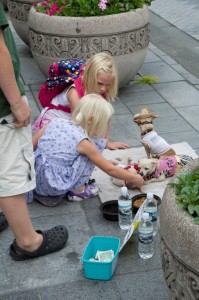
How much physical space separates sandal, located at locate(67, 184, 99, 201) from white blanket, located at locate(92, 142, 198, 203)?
5cm

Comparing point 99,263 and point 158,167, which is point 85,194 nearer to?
point 158,167

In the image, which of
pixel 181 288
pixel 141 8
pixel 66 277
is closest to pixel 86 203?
pixel 66 277

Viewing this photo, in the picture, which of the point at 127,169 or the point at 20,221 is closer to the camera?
the point at 20,221

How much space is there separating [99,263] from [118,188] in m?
1.24

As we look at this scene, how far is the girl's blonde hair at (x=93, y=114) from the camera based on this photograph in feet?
14.3

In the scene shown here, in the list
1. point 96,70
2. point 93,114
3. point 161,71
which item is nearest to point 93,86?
point 96,70

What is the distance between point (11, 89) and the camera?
3.40 m

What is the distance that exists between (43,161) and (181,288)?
1.91 meters

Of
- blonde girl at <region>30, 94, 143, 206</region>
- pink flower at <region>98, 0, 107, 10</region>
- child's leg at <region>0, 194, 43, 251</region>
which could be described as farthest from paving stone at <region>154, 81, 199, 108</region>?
child's leg at <region>0, 194, 43, 251</region>

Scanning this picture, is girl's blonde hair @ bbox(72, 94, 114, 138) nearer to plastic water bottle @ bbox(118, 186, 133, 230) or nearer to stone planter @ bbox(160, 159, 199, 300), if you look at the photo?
plastic water bottle @ bbox(118, 186, 133, 230)

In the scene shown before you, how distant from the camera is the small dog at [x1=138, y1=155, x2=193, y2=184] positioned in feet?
15.5

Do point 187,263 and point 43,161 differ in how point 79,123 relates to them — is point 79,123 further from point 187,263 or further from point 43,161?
point 187,263

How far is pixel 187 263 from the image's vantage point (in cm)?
275

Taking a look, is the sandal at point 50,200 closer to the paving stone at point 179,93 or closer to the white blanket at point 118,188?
the white blanket at point 118,188
